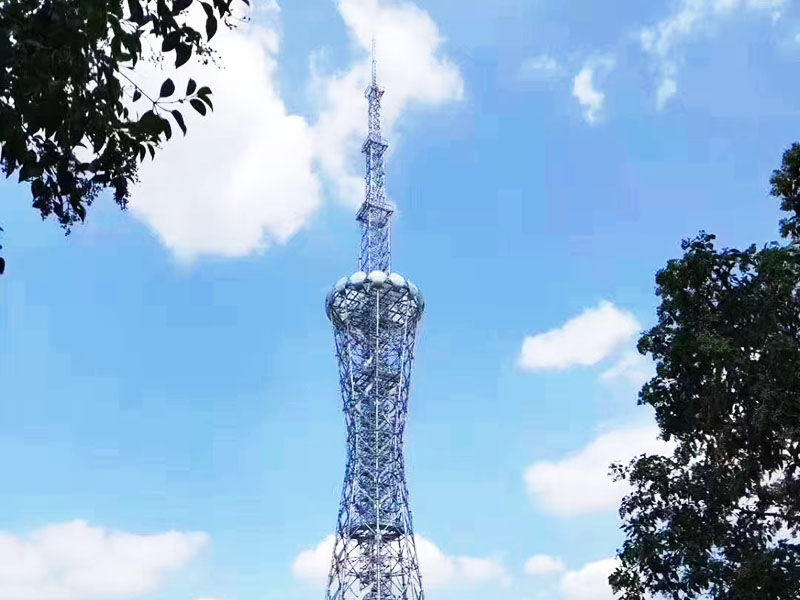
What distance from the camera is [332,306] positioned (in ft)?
156

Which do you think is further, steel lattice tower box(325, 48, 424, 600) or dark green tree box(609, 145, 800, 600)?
steel lattice tower box(325, 48, 424, 600)

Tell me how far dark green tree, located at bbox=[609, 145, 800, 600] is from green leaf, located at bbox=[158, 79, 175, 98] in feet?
36.2

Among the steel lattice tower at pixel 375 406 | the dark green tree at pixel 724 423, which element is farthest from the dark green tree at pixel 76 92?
the steel lattice tower at pixel 375 406

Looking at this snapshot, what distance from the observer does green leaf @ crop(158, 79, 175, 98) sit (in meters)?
5.39

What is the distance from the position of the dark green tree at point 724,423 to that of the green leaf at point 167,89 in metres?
11.0

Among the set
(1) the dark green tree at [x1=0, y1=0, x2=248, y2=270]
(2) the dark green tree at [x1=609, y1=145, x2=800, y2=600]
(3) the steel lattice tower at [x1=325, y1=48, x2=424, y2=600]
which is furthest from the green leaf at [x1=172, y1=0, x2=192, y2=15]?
(3) the steel lattice tower at [x1=325, y1=48, x2=424, y2=600]

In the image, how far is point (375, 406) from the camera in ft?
149

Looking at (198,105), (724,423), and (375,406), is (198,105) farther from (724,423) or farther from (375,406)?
(375,406)

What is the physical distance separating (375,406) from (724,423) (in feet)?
103

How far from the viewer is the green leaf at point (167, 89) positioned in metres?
5.39

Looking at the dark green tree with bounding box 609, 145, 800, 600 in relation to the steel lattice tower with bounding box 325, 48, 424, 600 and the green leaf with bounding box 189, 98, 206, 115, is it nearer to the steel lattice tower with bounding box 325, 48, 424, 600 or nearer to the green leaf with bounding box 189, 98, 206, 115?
the green leaf with bounding box 189, 98, 206, 115

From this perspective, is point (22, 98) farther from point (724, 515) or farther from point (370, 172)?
point (370, 172)

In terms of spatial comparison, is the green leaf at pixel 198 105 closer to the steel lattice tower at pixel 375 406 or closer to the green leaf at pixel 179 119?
the green leaf at pixel 179 119

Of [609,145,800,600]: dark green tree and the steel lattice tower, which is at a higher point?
the steel lattice tower
